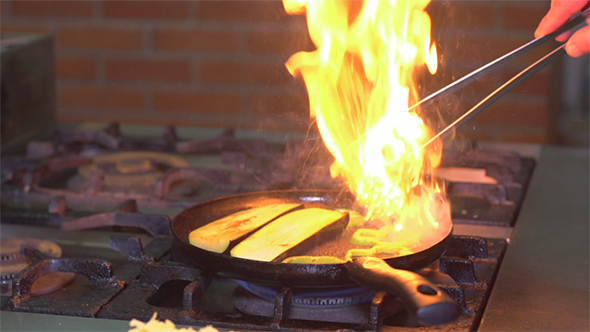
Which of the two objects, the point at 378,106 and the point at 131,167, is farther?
the point at 131,167

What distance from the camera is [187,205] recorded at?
3.82 ft

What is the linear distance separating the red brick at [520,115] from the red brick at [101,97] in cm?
106

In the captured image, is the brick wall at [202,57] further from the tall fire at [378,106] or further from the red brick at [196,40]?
the tall fire at [378,106]

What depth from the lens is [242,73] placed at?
7.25 feet

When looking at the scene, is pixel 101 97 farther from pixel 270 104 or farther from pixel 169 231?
pixel 169 231

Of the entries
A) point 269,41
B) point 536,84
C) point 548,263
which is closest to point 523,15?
point 536,84

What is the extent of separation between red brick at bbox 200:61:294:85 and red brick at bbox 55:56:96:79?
1.20 feet

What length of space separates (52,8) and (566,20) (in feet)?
5.44

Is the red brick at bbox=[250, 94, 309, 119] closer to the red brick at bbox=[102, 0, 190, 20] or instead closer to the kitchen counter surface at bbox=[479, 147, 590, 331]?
the red brick at bbox=[102, 0, 190, 20]

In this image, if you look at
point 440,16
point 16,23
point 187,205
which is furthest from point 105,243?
point 16,23

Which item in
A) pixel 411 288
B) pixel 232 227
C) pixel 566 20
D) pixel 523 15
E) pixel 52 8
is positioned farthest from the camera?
pixel 52 8

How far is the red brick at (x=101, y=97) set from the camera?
2299 mm

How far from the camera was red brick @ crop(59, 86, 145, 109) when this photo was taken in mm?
2299

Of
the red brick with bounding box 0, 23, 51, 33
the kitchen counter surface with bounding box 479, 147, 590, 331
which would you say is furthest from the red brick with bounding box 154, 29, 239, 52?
the kitchen counter surface with bounding box 479, 147, 590, 331
